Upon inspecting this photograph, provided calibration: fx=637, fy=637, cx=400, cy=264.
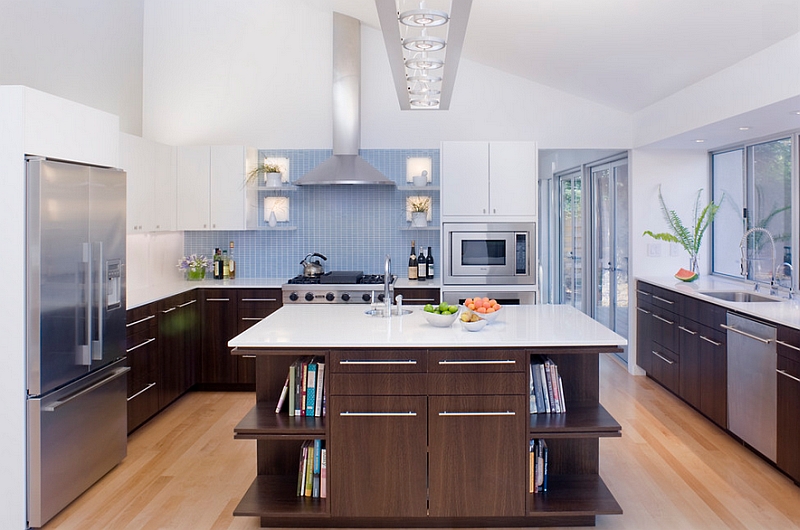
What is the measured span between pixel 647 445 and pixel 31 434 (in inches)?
138

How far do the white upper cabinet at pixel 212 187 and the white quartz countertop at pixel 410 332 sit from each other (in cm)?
220

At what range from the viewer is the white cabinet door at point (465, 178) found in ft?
17.9

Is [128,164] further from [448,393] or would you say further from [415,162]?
[448,393]

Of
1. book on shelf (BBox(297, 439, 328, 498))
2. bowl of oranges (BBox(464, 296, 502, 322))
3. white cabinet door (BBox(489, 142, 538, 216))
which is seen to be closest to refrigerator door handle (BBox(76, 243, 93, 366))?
book on shelf (BBox(297, 439, 328, 498))

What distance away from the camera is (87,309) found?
10.8 feet

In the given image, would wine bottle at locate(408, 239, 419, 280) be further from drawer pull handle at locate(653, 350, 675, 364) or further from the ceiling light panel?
the ceiling light panel

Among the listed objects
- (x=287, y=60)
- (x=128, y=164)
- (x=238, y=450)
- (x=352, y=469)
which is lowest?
(x=238, y=450)

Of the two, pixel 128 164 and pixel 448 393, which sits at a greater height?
pixel 128 164

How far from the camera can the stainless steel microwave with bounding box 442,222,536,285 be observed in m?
5.51

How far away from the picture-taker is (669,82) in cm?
462

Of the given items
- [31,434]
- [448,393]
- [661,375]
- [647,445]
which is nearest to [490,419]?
[448,393]

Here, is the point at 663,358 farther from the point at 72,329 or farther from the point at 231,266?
the point at 72,329

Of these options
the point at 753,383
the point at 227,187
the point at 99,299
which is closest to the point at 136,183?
the point at 227,187

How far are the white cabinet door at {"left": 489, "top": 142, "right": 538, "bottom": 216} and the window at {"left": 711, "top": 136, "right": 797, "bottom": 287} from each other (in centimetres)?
170
